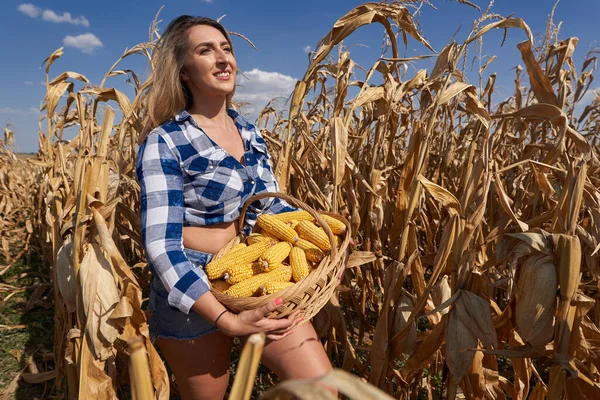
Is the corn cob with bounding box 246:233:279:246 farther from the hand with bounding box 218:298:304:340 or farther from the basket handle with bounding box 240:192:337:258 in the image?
the hand with bounding box 218:298:304:340

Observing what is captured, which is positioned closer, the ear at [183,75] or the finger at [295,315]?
the finger at [295,315]

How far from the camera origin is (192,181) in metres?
1.89

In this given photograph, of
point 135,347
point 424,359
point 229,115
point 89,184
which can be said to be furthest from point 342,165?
point 135,347

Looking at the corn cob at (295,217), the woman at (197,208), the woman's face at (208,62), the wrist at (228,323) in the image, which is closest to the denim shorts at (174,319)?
the woman at (197,208)

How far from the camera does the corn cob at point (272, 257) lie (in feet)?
5.84

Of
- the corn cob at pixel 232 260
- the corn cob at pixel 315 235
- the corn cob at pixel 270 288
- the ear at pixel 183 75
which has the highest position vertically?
the ear at pixel 183 75

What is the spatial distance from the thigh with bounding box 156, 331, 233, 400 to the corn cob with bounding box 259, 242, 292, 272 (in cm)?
40

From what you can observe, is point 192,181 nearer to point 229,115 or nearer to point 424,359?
point 229,115

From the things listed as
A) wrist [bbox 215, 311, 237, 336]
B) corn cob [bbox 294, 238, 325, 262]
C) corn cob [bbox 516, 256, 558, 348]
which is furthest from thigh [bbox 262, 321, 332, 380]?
corn cob [bbox 516, 256, 558, 348]

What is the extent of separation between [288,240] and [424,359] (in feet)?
2.79

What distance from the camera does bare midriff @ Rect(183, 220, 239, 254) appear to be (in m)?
1.94

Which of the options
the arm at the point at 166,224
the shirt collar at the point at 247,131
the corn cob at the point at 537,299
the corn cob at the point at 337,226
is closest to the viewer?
the corn cob at the point at 537,299

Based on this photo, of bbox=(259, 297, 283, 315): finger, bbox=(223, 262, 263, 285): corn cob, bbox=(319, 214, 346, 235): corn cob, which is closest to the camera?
bbox=(259, 297, 283, 315): finger

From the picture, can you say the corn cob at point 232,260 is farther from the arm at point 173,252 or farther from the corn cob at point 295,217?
the corn cob at point 295,217
